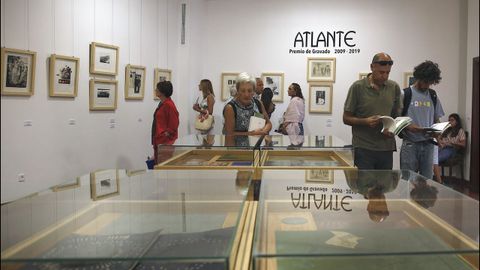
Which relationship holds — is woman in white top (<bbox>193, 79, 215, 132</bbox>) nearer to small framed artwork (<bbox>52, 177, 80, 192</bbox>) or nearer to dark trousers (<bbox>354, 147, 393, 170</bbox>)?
dark trousers (<bbox>354, 147, 393, 170</bbox>)

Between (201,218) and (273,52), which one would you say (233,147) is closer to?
(201,218)

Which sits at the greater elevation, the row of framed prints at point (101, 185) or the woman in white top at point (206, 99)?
the woman in white top at point (206, 99)

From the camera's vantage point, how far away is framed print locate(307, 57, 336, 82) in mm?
10680

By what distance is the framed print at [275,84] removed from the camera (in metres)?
10.8

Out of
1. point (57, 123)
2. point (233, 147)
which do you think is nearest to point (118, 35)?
point (57, 123)

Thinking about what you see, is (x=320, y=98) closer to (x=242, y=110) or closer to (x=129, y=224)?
(x=242, y=110)

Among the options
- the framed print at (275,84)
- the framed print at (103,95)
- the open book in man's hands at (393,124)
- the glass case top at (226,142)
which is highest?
the framed print at (275,84)

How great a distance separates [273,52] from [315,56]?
0.97 m

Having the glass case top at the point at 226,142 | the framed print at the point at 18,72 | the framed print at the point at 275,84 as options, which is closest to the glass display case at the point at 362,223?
the glass case top at the point at 226,142

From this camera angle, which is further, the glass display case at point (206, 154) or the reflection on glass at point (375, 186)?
the glass display case at point (206, 154)

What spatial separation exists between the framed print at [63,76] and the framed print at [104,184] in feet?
13.3

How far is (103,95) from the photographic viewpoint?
7484 mm

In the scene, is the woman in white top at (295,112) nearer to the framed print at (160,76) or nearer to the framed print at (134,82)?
the framed print at (160,76)

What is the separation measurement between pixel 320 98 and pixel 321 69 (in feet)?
2.18
